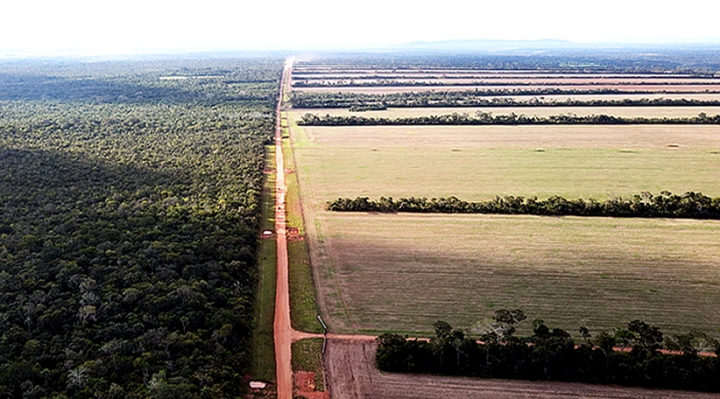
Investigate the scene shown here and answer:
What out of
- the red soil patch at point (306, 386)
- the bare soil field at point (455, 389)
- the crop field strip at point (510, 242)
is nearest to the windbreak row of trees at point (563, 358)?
the bare soil field at point (455, 389)

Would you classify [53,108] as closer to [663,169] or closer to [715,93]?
[663,169]

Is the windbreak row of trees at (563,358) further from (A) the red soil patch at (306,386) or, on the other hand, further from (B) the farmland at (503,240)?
(A) the red soil patch at (306,386)

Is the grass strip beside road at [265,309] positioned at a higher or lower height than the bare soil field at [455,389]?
higher

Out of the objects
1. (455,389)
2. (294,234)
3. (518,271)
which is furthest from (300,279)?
(518,271)

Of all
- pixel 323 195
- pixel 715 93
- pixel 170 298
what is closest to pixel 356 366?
pixel 170 298

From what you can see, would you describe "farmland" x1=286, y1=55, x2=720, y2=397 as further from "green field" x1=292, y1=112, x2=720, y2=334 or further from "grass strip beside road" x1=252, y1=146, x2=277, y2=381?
"grass strip beside road" x1=252, y1=146, x2=277, y2=381

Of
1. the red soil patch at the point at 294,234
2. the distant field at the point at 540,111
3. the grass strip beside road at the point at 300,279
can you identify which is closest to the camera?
the grass strip beside road at the point at 300,279
